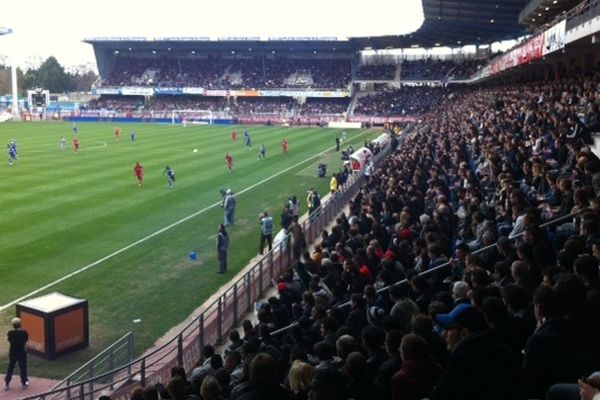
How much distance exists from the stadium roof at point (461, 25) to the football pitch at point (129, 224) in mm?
13734

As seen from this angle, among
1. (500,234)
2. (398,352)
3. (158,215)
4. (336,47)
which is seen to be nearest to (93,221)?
(158,215)

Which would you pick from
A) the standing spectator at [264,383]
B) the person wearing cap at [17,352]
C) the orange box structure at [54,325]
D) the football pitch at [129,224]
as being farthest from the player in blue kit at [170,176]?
the standing spectator at [264,383]

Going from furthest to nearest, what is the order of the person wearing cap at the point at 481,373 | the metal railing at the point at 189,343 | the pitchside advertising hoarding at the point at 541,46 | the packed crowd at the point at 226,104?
the packed crowd at the point at 226,104 → the pitchside advertising hoarding at the point at 541,46 → the metal railing at the point at 189,343 → the person wearing cap at the point at 481,373

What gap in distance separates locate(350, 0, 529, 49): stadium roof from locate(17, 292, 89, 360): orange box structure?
37.0 m

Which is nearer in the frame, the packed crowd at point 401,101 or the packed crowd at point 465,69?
the packed crowd at point 401,101

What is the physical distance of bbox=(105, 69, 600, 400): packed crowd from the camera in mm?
4469

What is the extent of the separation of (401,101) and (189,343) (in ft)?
238

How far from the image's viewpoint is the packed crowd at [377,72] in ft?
296

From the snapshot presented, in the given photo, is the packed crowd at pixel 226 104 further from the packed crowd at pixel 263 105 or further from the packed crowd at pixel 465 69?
the packed crowd at pixel 465 69

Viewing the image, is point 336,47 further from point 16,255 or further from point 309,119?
point 16,255

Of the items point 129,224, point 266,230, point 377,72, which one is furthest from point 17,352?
point 377,72

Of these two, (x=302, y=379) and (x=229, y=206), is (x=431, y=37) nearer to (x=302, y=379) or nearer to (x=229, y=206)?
(x=229, y=206)

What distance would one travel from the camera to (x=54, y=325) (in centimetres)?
1327

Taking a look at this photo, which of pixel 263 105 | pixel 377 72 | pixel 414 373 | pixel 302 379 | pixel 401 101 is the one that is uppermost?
pixel 377 72
